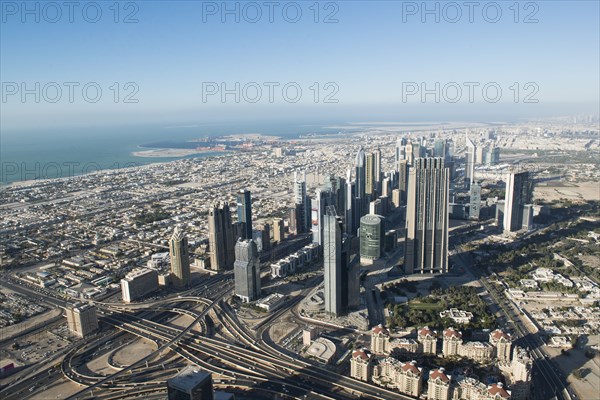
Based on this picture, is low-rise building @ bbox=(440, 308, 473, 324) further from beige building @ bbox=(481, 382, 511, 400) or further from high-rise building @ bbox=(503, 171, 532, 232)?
high-rise building @ bbox=(503, 171, 532, 232)

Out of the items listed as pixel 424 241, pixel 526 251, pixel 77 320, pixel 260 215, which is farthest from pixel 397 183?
pixel 77 320

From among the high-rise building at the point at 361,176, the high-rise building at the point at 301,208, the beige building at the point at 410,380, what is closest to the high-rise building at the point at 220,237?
the high-rise building at the point at 301,208

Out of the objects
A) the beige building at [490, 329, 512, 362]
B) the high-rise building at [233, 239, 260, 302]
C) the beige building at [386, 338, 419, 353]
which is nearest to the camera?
the beige building at [490, 329, 512, 362]

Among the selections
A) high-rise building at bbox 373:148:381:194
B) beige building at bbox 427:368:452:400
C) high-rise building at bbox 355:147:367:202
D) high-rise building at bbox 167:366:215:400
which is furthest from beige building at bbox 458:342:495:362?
high-rise building at bbox 373:148:381:194

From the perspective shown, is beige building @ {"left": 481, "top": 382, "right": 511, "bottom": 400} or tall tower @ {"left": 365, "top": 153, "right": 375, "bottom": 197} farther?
tall tower @ {"left": 365, "top": 153, "right": 375, "bottom": 197}

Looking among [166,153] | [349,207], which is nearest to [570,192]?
[349,207]
